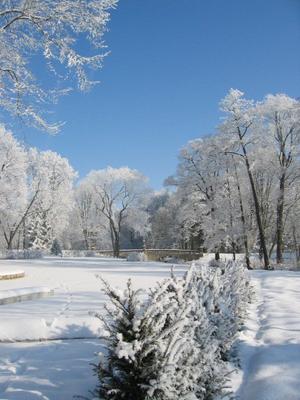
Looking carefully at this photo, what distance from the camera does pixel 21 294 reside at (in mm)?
10344

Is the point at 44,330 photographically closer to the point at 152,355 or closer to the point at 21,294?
the point at 152,355

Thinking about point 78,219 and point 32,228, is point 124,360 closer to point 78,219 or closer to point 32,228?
point 32,228

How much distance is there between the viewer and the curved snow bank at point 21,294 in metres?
9.88

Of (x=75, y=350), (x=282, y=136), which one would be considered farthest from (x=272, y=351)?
(x=282, y=136)

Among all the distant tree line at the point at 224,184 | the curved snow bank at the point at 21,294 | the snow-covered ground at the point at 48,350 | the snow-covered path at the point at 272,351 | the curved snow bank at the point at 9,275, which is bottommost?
the snow-covered path at the point at 272,351

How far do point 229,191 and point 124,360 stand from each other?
28.5 metres

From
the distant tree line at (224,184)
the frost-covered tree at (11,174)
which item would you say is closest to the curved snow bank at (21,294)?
the distant tree line at (224,184)

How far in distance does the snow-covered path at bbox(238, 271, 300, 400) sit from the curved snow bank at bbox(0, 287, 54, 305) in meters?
5.10

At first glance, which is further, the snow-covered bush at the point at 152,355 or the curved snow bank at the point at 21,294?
the curved snow bank at the point at 21,294

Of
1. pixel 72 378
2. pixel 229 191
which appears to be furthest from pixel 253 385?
pixel 229 191

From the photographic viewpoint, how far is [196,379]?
4023mm

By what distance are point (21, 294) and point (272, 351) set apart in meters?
6.37

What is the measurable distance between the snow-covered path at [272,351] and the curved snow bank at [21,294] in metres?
5.10

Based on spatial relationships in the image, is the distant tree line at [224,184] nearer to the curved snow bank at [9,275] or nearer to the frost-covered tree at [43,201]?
the frost-covered tree at [43,201]
